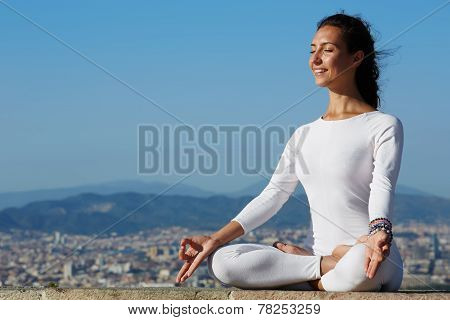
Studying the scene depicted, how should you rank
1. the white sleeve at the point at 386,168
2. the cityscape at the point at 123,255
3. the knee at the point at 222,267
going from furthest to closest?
the cityscape at the point at 123,255, the knee at the point at 222,267, the white sleeve at the point at 386,168

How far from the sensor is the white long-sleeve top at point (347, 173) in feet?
13.0

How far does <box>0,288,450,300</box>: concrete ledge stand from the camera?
3.84 m

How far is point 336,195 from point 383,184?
0.29 metres

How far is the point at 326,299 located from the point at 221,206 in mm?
9949

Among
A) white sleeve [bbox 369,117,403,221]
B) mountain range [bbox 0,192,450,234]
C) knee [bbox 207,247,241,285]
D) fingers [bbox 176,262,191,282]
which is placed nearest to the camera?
white sleeve [bbox 369,117,403,221]

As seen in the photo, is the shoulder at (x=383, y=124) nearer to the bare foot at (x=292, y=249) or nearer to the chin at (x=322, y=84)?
the chin at (x=322, y=84)

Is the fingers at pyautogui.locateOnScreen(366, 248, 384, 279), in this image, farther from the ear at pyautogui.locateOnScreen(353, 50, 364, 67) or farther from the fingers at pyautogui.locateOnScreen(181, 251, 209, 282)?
the ear at pyautogui.locateOnScreen(353, 50, 364, 67)

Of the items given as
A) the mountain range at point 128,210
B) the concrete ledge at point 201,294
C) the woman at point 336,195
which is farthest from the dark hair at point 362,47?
the mountain range at point 128,210

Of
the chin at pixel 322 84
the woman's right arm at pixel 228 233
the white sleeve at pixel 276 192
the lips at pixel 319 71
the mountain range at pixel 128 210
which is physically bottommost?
the mountain range at pixel 128 210

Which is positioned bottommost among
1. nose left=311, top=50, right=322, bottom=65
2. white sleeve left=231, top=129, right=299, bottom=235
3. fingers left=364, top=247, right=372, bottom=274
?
fingers left=364, top=247, right=372, bottom=274

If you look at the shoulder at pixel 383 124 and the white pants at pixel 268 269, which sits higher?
the shoulder at pixel 383 124

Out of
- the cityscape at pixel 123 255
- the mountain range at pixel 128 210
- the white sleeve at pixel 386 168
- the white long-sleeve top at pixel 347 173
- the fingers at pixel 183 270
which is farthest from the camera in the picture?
the mountain range at pixel 128 210

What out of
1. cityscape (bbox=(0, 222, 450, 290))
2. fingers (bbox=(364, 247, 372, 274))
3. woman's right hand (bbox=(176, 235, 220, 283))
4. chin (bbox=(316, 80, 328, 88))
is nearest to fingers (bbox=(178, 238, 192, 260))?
woman's right hand (bbox=(176, 235, 220, 283))

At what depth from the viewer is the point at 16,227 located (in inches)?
795
